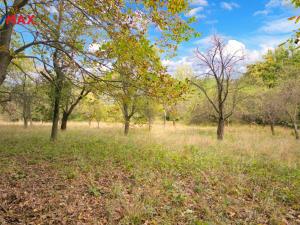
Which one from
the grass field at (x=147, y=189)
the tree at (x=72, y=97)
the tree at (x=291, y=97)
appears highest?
the tree at (x=291, y=97)

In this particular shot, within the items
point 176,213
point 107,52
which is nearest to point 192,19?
point 107,52

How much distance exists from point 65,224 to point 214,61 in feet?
46.6

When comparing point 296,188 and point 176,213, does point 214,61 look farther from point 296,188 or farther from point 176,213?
point 176,213

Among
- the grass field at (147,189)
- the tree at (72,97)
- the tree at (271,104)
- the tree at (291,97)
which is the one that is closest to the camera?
the grass field at (147,189)

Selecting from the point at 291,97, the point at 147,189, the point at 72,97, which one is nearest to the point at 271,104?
the point at 291,97

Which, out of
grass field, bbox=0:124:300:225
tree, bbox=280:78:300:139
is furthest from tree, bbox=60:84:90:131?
tree, bbox=280:78:300:139

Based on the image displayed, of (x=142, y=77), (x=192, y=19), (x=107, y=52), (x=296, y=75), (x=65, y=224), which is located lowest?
(x=65, y=224)

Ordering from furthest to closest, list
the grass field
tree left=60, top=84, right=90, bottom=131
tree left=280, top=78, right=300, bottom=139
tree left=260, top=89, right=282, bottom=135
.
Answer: tree left=260, top=89, right=282, bottom=135 → tree left=280, top=78, right=300, bottom=139 → tree left=60, top=84, right=90, bottom=131 → the grass field

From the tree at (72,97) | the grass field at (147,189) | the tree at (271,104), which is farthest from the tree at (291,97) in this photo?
the tree at (72,97)

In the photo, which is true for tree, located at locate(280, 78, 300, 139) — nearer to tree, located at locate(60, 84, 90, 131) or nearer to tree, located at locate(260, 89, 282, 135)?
tree, located at locate(260, 89, 282, 135)

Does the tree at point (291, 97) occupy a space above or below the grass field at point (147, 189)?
above

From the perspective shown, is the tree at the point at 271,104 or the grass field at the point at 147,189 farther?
the tree at the point at 271,104

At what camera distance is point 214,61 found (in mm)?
14914

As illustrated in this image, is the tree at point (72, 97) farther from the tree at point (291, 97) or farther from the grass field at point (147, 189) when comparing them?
the tree at point (291, 97)
